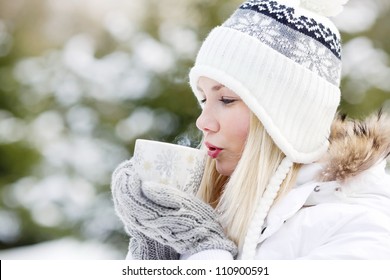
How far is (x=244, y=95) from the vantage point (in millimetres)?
944

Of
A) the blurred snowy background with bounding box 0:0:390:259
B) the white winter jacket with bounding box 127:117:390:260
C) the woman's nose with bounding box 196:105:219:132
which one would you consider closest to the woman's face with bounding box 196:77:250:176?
the woman's nose with bounding box 196:105:219:132

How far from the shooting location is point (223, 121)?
0.96 m

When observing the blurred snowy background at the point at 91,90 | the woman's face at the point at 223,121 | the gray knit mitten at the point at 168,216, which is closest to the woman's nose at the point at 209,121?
the woman's face at the point at 223,121

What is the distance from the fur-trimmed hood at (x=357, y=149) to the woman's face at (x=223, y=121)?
0.13 metres

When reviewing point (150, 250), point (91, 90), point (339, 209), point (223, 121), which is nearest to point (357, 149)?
point (339, 209)

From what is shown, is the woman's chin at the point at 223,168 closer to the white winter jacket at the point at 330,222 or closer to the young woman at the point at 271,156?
the young woman at the point at 271,156

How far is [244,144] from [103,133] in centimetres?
177

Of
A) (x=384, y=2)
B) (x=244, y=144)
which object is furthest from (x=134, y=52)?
(x=244, y=144)

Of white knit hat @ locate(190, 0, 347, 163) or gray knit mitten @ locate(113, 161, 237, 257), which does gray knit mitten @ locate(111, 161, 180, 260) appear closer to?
gray knit mitten @ locate(113, 161, 237, 257)

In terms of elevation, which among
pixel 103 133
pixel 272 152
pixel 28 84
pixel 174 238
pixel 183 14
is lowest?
pixel 174 238

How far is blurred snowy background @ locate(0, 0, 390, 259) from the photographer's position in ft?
8.61

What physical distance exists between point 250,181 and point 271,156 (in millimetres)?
53

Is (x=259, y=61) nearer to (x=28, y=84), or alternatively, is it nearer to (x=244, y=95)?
(x=244, y=95)

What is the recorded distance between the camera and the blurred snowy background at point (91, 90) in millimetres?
2623
